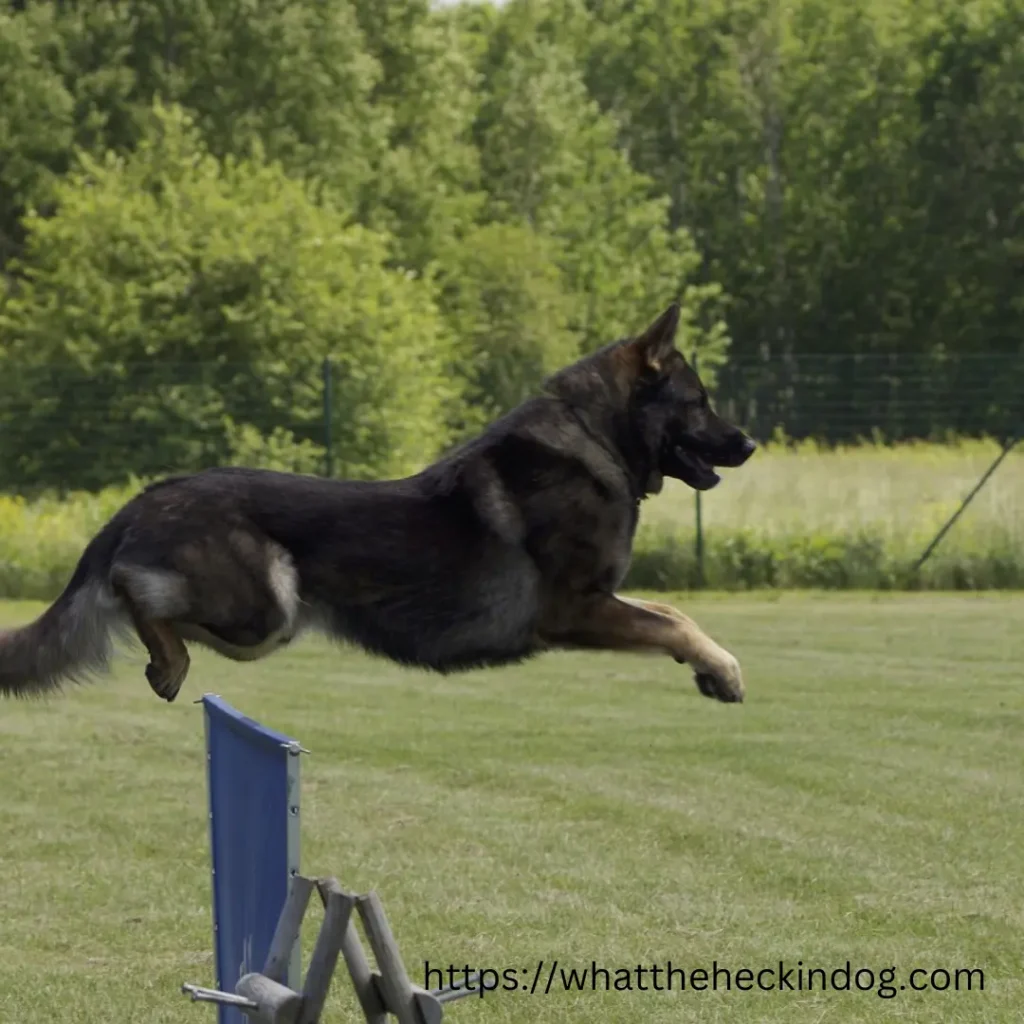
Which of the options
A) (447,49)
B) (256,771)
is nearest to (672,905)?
(256,771)

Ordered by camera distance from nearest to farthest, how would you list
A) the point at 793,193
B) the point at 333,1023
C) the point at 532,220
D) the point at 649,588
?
the point at 333,1023, the point at 649,588, the point at 532,220, the point at 793,193

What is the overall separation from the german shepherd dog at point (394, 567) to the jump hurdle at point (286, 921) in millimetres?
290

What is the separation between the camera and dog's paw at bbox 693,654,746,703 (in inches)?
198

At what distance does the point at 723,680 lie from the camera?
5031 millimetres

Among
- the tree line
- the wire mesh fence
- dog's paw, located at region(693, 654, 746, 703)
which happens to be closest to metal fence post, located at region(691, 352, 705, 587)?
the wire mesh fence

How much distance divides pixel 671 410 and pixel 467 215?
4441 centimetres

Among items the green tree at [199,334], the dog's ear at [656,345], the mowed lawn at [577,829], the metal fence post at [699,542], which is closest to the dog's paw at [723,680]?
the dog's ear at [656,345]

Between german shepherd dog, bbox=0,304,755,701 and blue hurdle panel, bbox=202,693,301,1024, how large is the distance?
0.25 metres

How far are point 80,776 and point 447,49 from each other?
37.7 meters

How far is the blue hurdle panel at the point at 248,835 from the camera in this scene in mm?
4457

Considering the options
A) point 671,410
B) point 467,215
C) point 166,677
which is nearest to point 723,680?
point 671,410

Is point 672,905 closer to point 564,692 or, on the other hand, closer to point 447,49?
point 564,692

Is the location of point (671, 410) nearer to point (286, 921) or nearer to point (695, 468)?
point (695, 468)

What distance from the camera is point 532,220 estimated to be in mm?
53000
